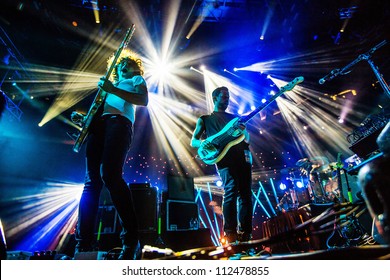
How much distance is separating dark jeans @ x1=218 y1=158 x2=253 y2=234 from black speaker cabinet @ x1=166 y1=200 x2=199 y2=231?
5.30 ft

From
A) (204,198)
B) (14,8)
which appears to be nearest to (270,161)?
(204,198)

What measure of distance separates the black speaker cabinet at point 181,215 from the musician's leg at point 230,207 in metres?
1.59

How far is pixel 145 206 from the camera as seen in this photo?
12.5 feet

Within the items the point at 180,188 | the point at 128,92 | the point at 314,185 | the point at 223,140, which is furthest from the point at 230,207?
the point at 314,185

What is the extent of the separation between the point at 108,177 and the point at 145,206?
6.92 ft

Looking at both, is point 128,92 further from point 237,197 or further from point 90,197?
point 237,197

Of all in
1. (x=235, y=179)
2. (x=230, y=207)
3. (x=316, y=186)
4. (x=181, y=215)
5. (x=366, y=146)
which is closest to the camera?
(x=230, y=207)

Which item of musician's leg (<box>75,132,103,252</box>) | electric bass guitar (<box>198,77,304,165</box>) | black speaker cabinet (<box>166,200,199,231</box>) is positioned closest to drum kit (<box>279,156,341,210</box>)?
black speaker cabinet (<box>166,200,199,231</box>)

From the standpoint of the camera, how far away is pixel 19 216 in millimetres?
5965

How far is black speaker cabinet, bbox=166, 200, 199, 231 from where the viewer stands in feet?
13.1

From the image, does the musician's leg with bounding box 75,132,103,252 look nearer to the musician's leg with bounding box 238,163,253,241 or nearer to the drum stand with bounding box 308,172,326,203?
the musician's leg with bounding box 238,163,253,241

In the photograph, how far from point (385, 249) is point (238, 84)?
8.84m

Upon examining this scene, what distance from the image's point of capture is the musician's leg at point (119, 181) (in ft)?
5.93

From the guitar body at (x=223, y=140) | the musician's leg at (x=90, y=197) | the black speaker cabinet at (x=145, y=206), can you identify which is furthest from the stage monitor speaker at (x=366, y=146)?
the musician's leg at (x=90, y=197)
